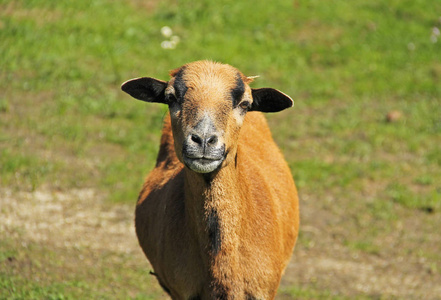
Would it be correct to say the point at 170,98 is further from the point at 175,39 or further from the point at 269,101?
the point at 175,39

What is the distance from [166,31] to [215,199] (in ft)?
35.2

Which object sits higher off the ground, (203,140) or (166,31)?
(203,140)

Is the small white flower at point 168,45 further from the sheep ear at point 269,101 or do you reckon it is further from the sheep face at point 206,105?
the sheep ear at point 269,101

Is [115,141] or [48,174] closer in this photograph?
[48,174]

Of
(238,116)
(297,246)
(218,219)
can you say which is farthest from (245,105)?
(297,246)

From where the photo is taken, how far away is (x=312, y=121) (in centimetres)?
1409

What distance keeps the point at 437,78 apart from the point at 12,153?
9507mm

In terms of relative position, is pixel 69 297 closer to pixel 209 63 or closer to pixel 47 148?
pixel 209 63

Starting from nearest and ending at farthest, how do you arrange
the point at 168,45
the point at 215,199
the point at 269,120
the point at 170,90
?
the point at 215,199 → the point at 170,90 → the point at 269,120 → the point at 168,45

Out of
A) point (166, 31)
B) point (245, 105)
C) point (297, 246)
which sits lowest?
point (297, 246)

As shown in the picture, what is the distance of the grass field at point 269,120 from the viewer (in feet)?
31.3

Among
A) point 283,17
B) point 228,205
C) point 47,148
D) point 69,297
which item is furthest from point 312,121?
point 228,205

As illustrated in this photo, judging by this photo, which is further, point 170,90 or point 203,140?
point 170,90

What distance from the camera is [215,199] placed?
18.4 ft
